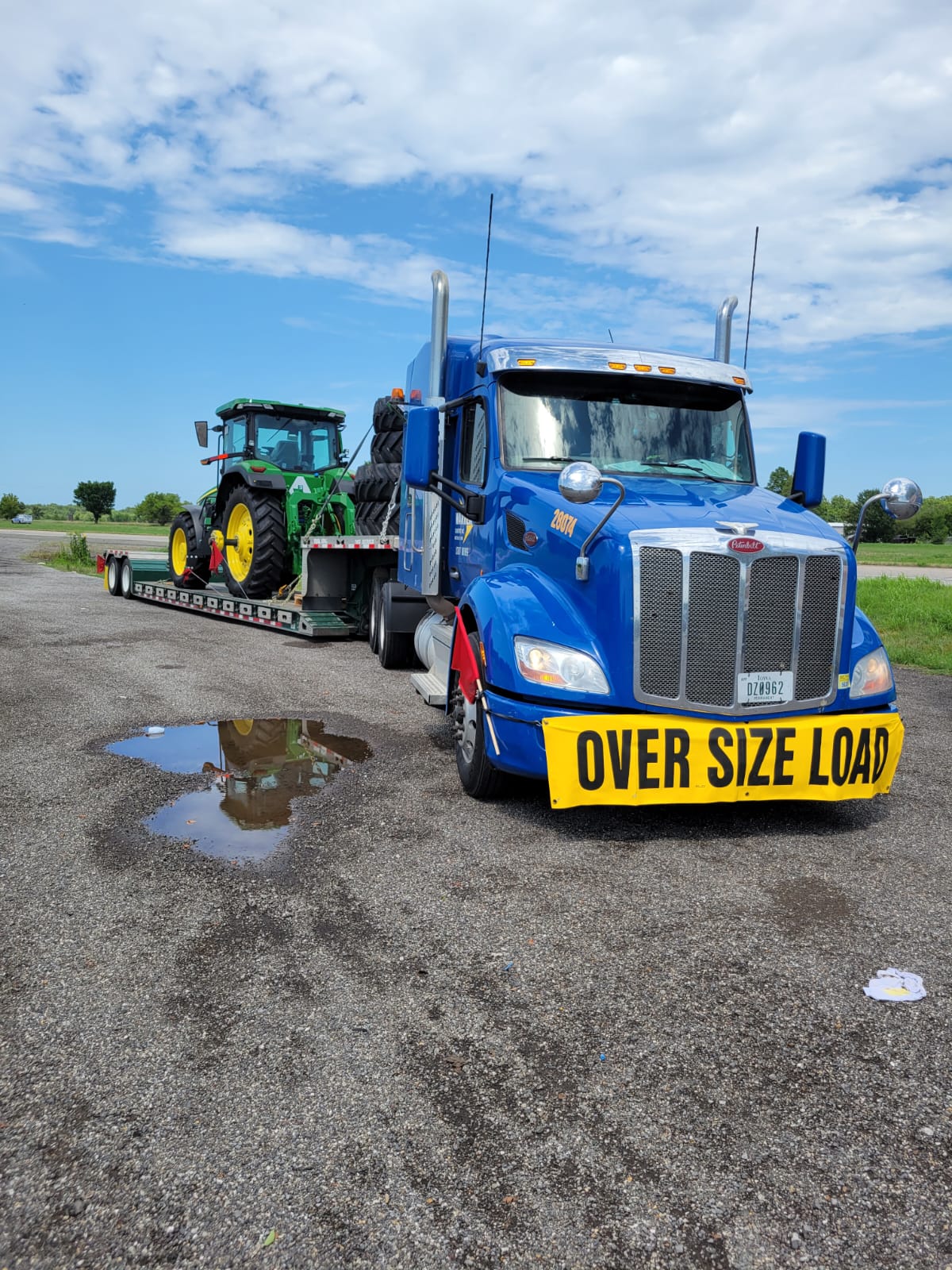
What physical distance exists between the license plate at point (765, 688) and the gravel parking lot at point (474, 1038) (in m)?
0.70

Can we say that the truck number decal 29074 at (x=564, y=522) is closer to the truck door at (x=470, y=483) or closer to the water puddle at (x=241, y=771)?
the truck door at (x=470, y=483)

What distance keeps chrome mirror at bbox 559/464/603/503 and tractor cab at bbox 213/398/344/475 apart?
378 inches

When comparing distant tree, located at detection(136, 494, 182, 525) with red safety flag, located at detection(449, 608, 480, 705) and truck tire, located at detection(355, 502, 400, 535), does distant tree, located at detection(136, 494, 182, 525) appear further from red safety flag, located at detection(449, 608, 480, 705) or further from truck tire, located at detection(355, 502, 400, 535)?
red safety flag, located at detection(449, 608, 480, 705)

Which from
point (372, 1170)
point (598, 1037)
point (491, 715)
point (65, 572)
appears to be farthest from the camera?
point (65, 572)

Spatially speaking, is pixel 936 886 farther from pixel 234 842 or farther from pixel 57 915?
pixel 57 915

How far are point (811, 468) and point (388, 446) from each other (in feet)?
18.3

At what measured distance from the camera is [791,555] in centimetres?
480

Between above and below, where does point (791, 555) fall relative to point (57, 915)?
above

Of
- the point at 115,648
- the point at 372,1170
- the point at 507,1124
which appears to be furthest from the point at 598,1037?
the point at 115,648

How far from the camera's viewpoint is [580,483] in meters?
4.62

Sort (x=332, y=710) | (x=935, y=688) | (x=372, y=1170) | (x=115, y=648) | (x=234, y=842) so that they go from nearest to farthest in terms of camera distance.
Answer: (x=372, y=1170), (x=234, y=842), (x=332, y=710), (x=935, y=688), (x=115, y=648)

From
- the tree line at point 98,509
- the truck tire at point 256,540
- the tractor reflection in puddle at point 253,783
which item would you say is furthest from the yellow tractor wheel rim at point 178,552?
the tree line at point 98,509

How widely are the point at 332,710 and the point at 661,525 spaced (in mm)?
3687

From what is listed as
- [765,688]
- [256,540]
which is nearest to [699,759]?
[765,688]
